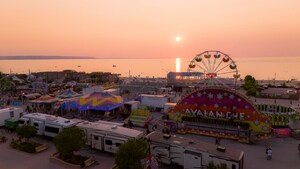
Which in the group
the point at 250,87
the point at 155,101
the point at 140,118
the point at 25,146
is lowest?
the point at 25,146

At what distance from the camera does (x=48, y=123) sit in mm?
22359

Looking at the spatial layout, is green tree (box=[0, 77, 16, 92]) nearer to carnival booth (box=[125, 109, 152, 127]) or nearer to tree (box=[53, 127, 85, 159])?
carnival booth (box=[125, 109, 152, 127])

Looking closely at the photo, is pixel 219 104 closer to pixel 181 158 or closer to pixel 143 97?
pixel 181 158

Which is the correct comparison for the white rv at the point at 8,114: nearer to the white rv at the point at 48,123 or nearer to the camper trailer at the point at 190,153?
the white rv at the point at 48,123

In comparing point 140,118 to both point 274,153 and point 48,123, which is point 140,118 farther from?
point 274,153

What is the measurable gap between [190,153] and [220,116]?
960 centimetres

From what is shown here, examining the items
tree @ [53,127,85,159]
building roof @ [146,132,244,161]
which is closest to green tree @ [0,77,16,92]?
tree @ [53,127,85,159]

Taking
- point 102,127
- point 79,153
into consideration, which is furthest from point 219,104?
point 79,153

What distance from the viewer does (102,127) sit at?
1977 centimetres

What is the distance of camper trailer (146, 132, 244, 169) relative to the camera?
13816 millimetres

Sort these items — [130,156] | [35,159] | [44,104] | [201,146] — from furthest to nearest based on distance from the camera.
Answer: [44,104] → [35,159] → [201,146] → [130,156]

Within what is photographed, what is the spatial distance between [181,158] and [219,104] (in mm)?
9827

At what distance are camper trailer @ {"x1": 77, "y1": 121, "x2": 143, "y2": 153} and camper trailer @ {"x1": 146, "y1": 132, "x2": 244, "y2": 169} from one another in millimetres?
2182

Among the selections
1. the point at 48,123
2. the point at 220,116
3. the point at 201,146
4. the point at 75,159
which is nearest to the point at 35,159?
the point at 75,159
